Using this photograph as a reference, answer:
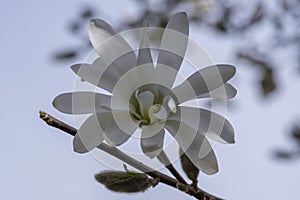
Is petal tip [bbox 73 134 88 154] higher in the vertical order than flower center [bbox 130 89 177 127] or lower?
lower

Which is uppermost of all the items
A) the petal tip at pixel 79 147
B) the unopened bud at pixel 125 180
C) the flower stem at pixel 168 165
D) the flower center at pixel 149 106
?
the flower center at pixel 149 106

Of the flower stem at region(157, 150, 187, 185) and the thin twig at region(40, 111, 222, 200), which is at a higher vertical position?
the flower stem at region(157, 150, 187, 185)

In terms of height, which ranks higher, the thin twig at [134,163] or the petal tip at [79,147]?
the thin twig at [134,163]

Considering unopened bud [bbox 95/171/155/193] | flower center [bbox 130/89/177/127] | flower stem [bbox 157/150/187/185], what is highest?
flower center [bbox 130/89/177/127]
